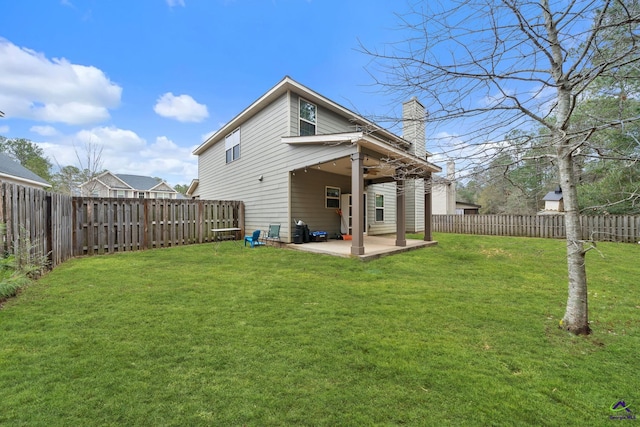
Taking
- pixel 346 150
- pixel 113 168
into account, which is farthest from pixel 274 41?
pixel 113 168

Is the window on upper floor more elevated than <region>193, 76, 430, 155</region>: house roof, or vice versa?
<region>193, 76, 430, 155</region>: house roof

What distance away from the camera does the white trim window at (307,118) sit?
30.4ft

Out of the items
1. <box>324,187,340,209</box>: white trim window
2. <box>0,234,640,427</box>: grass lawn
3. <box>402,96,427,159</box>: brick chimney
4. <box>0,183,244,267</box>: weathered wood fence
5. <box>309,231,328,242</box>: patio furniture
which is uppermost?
<box>402,96,427,159</box>: brick chimney

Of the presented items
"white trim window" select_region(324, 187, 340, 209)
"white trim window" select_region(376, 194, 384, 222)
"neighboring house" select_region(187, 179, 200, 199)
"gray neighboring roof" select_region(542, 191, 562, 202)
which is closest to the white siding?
"white trim window" select_region(324, 187, 340, 209)

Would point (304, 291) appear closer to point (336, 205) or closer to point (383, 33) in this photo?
point (383, 33)

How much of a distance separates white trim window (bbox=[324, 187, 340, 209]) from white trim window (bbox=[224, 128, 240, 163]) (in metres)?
4.69

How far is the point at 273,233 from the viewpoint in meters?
9.22

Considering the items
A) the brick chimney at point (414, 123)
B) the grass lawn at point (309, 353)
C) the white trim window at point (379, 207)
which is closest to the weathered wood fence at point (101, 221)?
the grass lawn at point (309, 353)

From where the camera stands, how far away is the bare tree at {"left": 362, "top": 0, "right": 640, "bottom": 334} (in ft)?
7.97

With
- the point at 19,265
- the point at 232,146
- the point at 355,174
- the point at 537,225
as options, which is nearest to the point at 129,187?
the point at 232,146

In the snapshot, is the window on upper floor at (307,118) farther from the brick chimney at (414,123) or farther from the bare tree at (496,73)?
the bare tree at (496,73)

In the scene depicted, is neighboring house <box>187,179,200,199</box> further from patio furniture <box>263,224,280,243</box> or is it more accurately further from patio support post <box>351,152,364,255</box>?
patio support post <box>351,152,364,255</box>

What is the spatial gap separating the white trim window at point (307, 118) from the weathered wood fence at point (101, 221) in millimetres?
4334

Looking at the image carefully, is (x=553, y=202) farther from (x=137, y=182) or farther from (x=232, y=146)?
(x=137, y=182)
